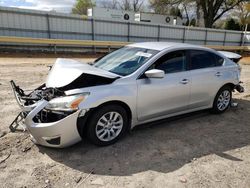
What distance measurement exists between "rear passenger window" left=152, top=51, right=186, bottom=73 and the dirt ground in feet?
3.62

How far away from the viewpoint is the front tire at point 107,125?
12.3ft

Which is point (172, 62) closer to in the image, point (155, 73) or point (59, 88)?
point (155, 73)

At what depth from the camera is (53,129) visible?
3461mm

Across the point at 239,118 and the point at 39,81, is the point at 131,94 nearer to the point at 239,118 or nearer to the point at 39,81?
the point at 239,118

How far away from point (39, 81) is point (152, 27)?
14.6 m

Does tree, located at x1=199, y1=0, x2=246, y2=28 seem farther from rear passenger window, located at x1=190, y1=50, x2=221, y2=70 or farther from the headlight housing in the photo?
the headlight housing

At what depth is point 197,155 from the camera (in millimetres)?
3877

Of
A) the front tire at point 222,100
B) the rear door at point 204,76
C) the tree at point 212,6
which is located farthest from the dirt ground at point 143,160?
the tree at point 212,6

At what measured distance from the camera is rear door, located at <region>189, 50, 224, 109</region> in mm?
4941

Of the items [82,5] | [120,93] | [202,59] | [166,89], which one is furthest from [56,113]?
[82,5]

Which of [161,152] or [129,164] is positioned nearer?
[129,164]

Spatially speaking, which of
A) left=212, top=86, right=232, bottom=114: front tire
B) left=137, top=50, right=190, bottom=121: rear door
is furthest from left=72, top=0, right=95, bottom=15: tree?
left=137, top=50, right=190, bottom=121: rear door

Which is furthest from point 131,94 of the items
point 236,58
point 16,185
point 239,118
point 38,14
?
point 38,14

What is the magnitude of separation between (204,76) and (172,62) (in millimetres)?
873
